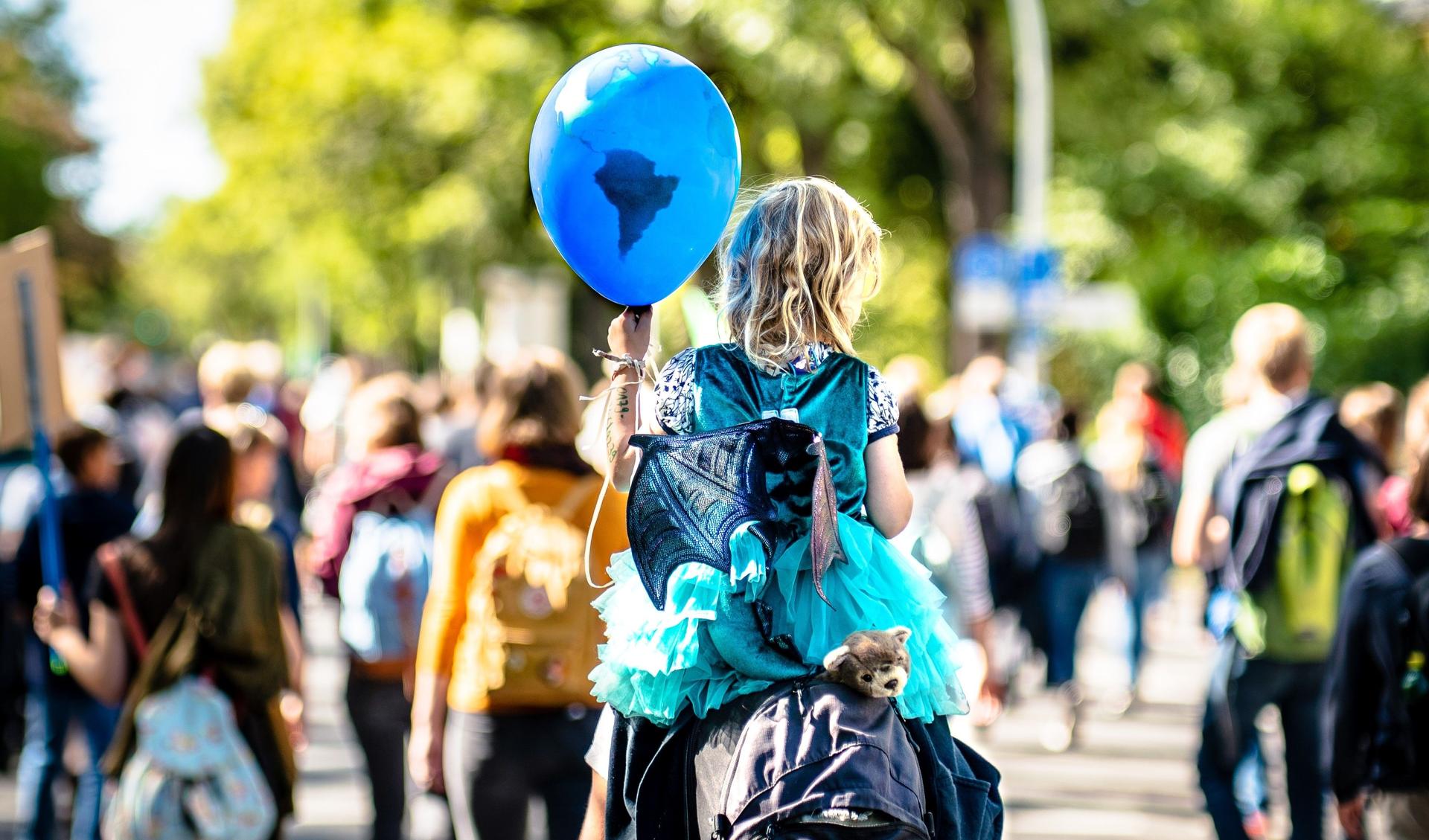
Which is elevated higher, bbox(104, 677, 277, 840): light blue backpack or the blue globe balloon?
the blue globe balloon

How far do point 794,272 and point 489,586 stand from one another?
6.21ft

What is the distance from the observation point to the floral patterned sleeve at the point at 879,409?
3.11m

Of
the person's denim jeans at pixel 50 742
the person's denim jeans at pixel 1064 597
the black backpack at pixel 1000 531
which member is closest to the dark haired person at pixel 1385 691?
the person's denim jeans at pixel 50 742

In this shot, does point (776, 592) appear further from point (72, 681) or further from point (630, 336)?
point (72, 681)

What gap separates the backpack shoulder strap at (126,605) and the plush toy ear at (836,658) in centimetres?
260

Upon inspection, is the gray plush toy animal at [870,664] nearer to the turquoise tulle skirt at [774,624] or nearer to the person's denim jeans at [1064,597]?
the turquoise tulle skirt at [774,624]

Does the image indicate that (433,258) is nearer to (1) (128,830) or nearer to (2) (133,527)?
(2) (133,527)

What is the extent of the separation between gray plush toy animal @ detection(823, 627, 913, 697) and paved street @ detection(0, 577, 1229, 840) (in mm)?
4934

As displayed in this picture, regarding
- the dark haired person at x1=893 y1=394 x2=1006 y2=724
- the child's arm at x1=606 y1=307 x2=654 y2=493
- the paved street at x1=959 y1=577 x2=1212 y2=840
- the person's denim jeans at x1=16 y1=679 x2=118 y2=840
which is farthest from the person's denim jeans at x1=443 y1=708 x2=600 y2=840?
the paved street at x1=959 y1=577 x2=1212 y2=840

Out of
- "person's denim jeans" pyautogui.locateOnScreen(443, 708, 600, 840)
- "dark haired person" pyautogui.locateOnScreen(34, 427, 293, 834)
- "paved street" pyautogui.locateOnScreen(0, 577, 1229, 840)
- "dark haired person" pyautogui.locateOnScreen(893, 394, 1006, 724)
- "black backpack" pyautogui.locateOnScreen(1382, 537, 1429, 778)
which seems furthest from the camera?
"paved street" pyautogui.locateOnScreen(0, 577, 1229, 840)

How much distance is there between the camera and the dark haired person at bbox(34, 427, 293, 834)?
4781mm

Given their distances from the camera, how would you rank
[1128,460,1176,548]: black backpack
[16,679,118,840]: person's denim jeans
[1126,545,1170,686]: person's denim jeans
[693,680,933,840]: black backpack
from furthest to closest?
[1128,460,1176,548]: black backpack, [1126,545,1170,686]: person's denim jeans, [16,679,118,840]: person's denim jeans, [693,680,933,840]: black backpack

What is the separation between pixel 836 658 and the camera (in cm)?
290

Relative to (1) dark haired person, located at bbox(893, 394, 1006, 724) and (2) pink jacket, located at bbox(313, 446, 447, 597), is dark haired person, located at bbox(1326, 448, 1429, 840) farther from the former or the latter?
(2) pink jacket, located at bbox(313, 446, 447, 597)
